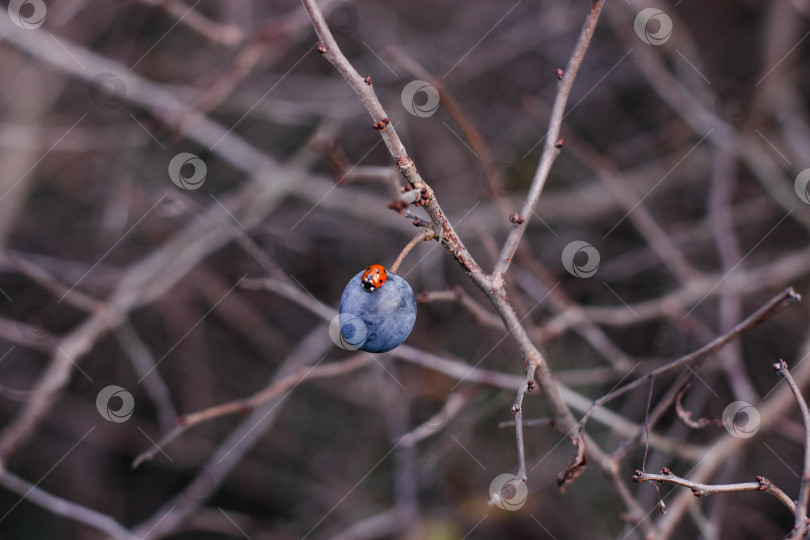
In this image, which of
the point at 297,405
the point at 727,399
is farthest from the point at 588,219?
the point at 297,405

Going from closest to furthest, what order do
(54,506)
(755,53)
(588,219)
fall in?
(54,506) → (588,219) → (755,53)

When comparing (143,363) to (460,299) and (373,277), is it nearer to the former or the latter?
(460,299)

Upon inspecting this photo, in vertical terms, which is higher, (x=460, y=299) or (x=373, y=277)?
(x=460, y=299)

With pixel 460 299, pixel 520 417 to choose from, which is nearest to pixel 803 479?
pixel 520 417

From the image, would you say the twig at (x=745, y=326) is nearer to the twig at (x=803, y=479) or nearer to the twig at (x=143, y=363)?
the twig at (x=803, y=479)

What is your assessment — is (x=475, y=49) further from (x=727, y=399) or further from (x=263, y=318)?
(x=727, y=399)

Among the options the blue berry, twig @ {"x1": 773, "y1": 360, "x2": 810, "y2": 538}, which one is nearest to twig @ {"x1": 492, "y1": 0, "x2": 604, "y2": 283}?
the blue berry

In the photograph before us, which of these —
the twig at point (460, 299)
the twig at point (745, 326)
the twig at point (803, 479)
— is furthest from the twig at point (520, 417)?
the twig at point (803, 479)

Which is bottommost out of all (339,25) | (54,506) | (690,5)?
(54,506)

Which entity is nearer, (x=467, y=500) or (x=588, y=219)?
(x=467, y=500)
